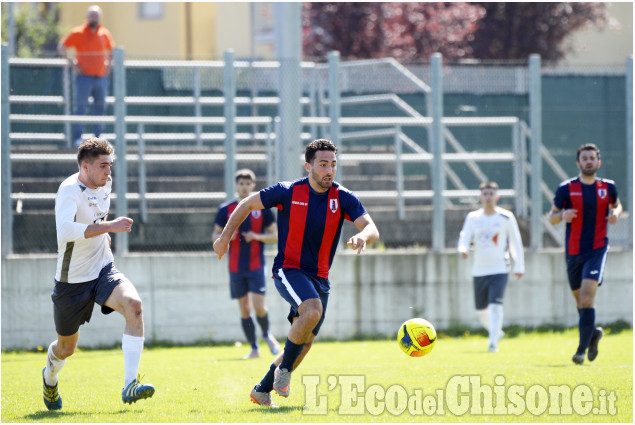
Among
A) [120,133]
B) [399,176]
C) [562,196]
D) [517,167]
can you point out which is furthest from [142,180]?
[562,196]

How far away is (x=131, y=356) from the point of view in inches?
313

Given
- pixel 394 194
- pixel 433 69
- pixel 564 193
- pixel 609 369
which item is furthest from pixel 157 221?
pixel 609 369

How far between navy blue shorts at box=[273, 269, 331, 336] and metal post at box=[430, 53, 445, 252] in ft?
22.1

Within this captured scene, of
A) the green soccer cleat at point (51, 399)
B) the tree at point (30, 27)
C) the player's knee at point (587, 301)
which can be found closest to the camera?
the green soccer cleat at point (51, 399)

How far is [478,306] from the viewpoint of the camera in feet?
43.8

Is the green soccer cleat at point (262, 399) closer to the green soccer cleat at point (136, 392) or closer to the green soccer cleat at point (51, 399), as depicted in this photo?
the green soccer cleat at point (136, 392)

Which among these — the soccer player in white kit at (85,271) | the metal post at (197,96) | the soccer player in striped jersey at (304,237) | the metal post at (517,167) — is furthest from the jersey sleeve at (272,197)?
the metal post at (517,167)

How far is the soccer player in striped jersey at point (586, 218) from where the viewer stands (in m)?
11.1

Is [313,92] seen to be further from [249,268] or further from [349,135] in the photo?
[249,268]

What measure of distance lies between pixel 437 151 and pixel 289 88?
2.32m

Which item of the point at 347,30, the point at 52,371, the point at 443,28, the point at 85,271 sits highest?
the point at 443,28

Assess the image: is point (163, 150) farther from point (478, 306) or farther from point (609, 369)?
point (609, 369)

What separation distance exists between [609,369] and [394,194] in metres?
5.79

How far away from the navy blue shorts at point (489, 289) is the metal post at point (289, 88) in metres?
2.97
